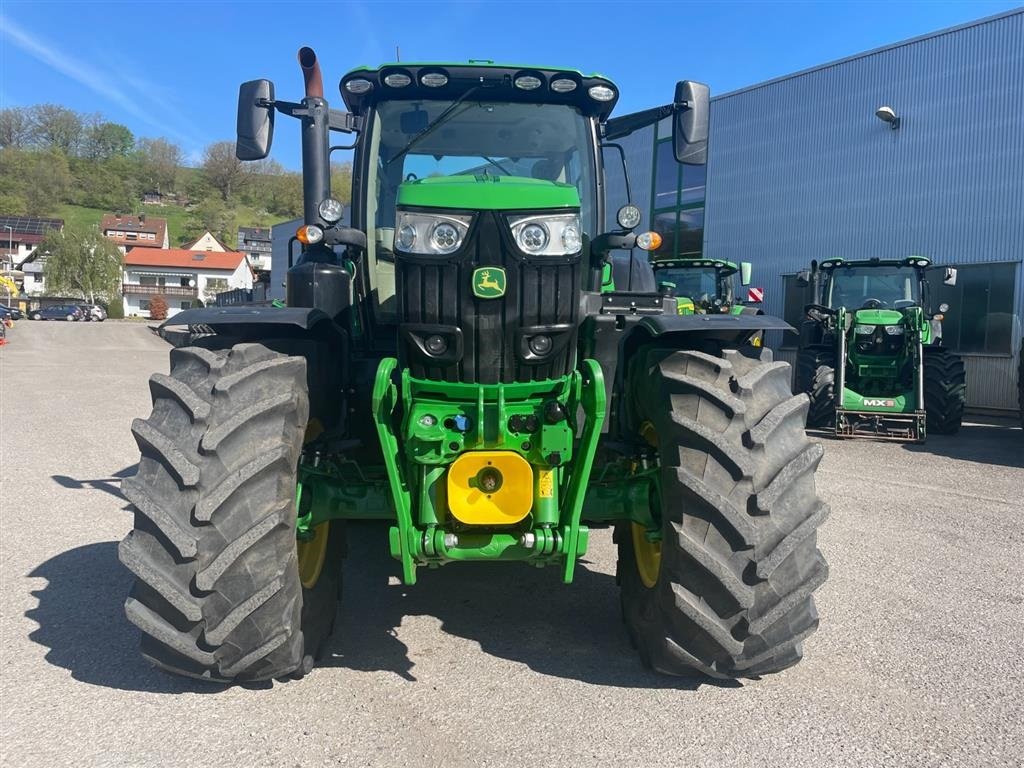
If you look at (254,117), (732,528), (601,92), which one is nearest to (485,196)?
(601,92)

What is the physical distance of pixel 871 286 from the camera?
41.0 feet

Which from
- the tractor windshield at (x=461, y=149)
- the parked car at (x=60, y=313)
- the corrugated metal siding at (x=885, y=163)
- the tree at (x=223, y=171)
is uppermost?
the tree at (x=223, y=171)

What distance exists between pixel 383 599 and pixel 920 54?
55.3 ft

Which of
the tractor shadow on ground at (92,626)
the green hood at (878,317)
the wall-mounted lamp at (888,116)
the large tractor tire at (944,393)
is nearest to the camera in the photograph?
the tractor shadow on ground at (92,626)

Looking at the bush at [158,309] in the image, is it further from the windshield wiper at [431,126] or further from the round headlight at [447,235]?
the round headlight at [447,235]

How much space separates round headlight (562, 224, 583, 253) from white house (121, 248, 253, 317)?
79423 millimetres

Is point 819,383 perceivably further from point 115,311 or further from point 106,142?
point 106,142

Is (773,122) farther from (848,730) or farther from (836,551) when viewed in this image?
(848,730)

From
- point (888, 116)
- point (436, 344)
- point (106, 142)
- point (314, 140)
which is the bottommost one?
point (436, 344)

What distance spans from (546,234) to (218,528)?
1.61 metres

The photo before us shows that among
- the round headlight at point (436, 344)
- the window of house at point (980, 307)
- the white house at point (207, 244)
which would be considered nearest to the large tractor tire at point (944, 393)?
the window of house at point (980, 307)

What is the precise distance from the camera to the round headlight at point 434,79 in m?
3.64

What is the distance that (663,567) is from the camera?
304 cm

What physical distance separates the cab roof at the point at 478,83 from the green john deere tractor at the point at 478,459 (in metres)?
0.71
